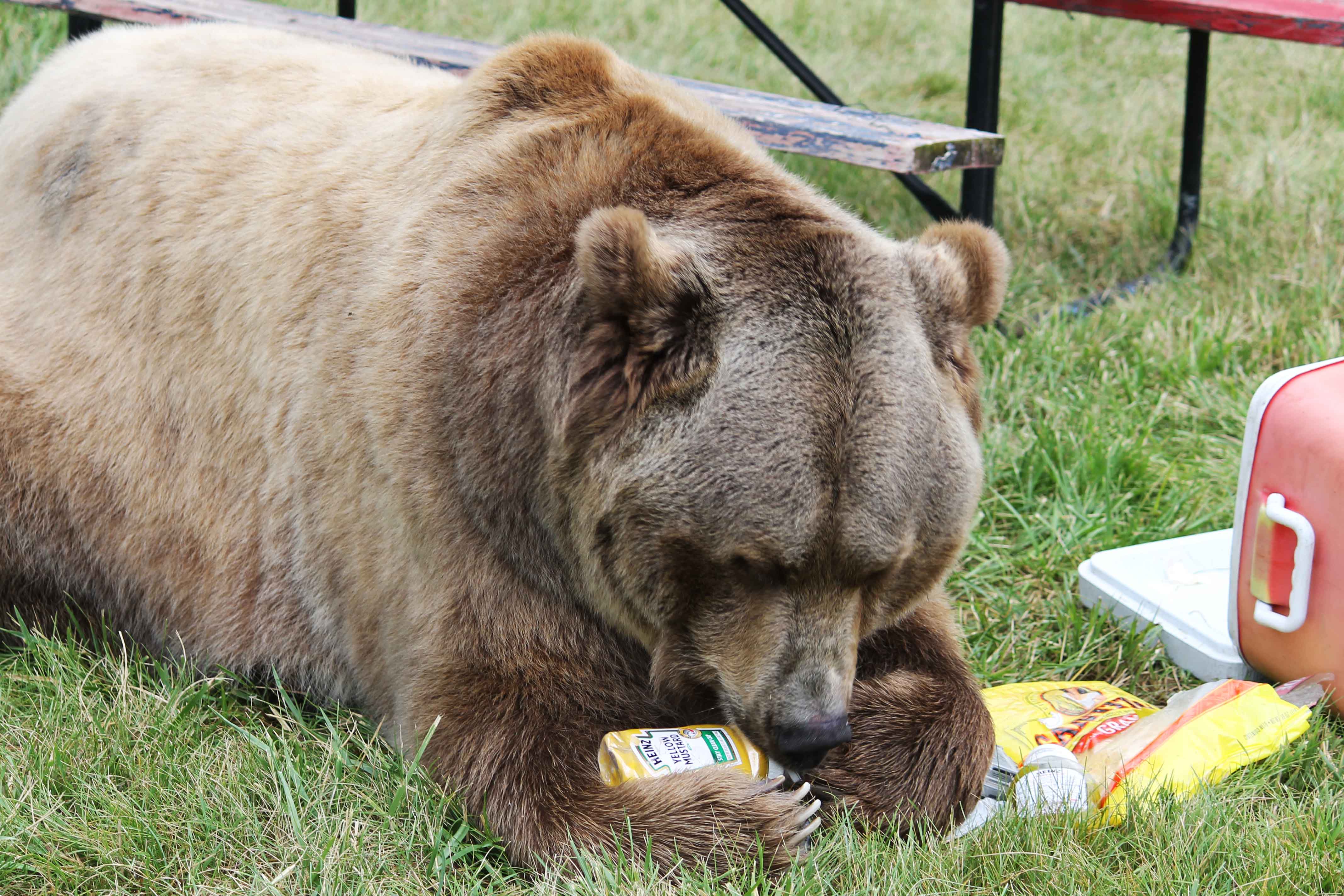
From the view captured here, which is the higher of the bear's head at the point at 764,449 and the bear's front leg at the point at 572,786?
the bear's head at the point at 764,449

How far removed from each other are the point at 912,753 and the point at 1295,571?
0.97 m

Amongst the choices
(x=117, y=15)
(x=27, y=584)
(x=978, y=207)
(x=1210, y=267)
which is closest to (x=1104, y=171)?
(x=1210, y=267)

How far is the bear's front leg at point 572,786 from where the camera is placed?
7.71 feet

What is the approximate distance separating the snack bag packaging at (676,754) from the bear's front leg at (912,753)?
0.61 ft

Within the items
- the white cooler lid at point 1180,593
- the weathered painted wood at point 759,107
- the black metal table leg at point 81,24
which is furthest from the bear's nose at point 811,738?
the black metal table leg at point 81,24

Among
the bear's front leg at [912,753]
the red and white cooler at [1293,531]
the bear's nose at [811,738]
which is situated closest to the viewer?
the bear's nose at [811,738]

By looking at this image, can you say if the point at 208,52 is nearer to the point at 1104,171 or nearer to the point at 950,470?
the point at 950,470

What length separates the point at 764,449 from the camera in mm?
2158

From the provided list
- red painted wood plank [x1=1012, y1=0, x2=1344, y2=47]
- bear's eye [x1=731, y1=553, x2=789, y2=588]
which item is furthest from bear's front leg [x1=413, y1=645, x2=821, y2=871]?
red painted wood plank [x1=1012, y1=0, x2=1344, y2=47]

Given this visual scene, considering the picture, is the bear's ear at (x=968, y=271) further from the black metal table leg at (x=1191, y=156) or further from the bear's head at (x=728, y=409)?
the black metal table leg at (x=1191, y=156)

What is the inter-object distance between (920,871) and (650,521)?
0.80 metres

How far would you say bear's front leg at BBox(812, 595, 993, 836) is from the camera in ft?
8.42

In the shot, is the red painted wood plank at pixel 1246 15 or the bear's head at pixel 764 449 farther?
the red painted wood plank at pixel 1246 15

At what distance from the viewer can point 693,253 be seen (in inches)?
88.3
